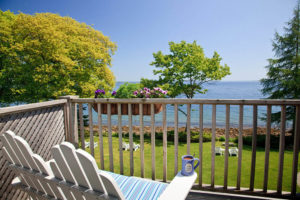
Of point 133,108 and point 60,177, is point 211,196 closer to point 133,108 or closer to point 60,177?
point 133,108

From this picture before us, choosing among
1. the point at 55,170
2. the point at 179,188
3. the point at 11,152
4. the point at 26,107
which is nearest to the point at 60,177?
the point at 55,170

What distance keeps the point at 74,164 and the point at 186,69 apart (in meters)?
12.5

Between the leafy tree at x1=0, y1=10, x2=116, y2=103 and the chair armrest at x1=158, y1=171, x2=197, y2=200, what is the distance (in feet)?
29.4

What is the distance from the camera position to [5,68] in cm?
983

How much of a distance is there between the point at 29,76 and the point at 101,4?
22067 millimetres

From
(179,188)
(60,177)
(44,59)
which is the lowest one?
(179,188)

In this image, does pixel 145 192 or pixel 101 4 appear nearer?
pixel 145 192

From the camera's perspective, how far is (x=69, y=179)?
1.04m

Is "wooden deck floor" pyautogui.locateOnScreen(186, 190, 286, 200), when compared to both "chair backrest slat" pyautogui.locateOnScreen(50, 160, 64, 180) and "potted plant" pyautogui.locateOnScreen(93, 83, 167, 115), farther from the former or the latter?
"chair backrest slat" pyautogui.locateOnScreen(50, 160, 64, 180)

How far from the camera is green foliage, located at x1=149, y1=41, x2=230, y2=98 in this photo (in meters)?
12.9

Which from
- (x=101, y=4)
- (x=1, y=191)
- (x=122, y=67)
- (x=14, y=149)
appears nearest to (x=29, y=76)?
(x=1, y=191)

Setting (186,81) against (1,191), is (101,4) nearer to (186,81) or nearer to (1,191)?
(186,81)

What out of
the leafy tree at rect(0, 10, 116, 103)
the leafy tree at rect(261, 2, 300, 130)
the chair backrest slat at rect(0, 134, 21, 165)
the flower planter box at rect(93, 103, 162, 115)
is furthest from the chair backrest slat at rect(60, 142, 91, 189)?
the leafy tree at rect(261, 2, 300, 130)

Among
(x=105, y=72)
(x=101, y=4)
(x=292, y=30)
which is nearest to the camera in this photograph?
(x=105, y=72)
